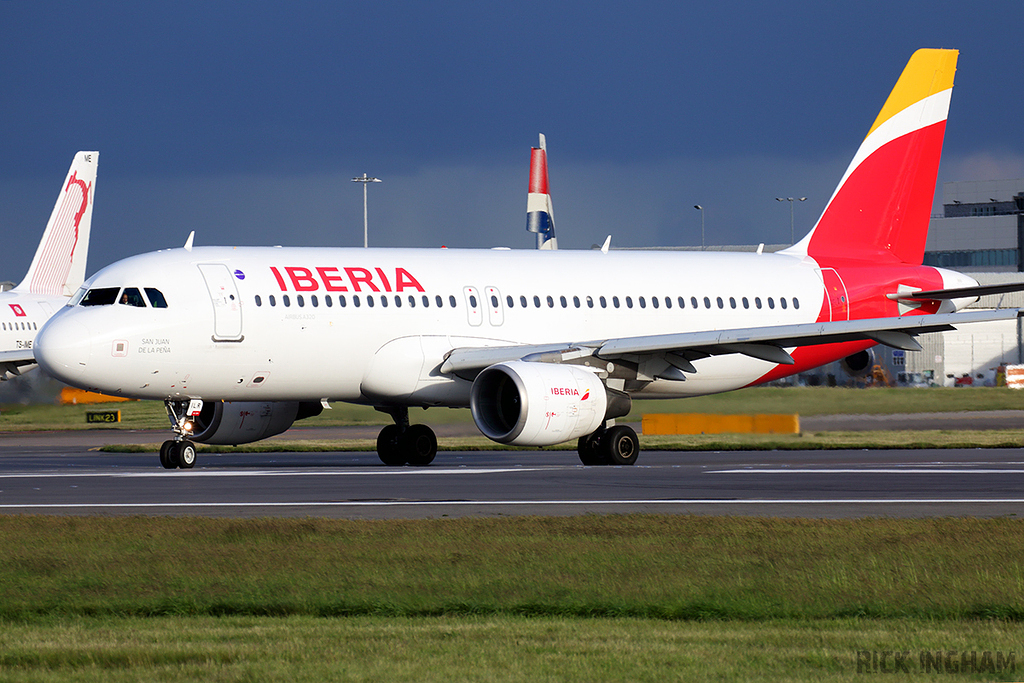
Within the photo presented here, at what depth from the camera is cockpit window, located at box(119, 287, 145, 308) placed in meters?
24.1

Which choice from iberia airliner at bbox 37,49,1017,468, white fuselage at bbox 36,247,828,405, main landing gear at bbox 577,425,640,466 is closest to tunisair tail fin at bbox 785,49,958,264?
iberia airliner at bbox 37,49,1017,468

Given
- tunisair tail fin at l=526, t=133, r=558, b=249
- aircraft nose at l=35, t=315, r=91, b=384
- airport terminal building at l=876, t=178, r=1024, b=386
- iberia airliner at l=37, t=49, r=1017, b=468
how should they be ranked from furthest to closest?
airport terminal building at l=876, t=178, r=1024, b=386 < tunisair tail fin at l=526, t=133, r=558, b=249 < iberia airliner at l=37, t=49, r=1017, b=468 < aircraft nose at l=35, t=315, r=91, b=384

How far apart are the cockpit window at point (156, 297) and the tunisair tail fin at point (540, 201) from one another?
43195 mm

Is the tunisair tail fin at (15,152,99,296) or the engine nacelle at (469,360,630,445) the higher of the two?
the tunisair tail fin at (15,152,99,296)

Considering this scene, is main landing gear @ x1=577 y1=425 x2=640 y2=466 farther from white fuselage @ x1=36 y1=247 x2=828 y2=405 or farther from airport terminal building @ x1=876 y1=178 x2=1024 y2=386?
airport terminal building @ x1=876 y1=178 x2=1024 y2=386

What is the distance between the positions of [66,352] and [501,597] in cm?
1492

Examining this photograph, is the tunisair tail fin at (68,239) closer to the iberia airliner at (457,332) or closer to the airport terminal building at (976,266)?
the iberia airliner at (457,332)

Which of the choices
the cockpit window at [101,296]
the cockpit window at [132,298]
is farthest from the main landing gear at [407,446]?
the cockpit window at [101,296]

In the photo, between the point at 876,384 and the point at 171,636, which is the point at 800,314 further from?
the point at 171,636

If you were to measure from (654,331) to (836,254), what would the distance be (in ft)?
19.6

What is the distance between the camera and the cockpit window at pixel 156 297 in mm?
24109

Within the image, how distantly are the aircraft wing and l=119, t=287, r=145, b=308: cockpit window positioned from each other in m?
5.65

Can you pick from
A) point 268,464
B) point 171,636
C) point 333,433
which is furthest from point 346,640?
point 333,433

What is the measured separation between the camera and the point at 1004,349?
81.8 metres
